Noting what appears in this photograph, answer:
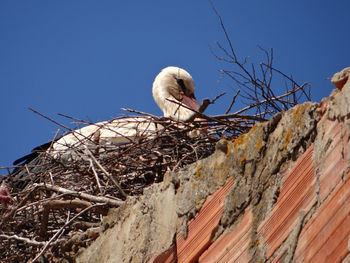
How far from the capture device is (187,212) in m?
2.70

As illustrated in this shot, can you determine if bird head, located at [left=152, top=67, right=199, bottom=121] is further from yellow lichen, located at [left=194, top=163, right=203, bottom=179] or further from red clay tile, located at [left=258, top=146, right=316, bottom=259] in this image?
red clay tile, located at [left=258, top=146, right=316, bottom=259]

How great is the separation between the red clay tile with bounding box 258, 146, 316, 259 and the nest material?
3.73 ft

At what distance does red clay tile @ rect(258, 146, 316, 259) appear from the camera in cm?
220

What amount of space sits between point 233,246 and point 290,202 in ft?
0.92

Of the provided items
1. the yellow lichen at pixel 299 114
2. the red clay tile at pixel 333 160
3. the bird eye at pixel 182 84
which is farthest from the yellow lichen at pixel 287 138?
the bird eye at pixel 182 84

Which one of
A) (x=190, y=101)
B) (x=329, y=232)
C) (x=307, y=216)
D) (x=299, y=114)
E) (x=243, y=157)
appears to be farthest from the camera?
(x=190, y=101)

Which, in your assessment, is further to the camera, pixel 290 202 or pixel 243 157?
pixel 243 157

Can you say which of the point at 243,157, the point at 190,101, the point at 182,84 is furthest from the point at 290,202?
the point at 182,84

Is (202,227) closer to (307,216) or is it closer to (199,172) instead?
(199,172)

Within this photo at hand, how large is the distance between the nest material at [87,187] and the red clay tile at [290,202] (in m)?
1.14

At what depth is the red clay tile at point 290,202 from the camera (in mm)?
2199

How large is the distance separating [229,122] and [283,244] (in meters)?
1.75

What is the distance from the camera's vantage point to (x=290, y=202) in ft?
7.39

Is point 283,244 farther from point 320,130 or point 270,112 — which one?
point 270,112
